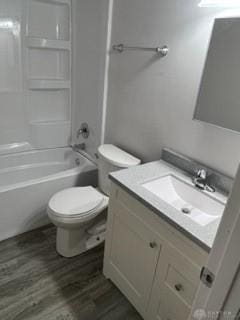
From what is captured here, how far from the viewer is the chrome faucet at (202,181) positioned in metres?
1.45

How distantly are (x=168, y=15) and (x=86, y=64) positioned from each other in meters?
1.05

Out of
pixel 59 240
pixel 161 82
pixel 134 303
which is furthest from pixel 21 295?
pixel 161 82

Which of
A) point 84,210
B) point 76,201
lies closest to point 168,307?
point 84,210

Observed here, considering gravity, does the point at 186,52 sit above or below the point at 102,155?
above

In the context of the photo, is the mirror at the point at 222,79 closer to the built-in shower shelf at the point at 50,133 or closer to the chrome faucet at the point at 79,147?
the chrome faucet at the point at 79,147

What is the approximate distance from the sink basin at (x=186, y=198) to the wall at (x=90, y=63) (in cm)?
105

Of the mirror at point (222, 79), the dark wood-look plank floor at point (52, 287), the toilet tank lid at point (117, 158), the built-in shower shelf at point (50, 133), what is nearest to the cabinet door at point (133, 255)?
the dark wood-look plank floor at point (52, 287)

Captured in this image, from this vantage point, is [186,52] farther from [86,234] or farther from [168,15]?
[86,234]

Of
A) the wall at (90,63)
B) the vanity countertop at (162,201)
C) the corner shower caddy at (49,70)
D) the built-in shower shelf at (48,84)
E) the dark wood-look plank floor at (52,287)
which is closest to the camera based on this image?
the vanity countertop at (162,201)

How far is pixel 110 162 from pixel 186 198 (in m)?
0.63

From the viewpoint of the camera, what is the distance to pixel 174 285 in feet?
4.02

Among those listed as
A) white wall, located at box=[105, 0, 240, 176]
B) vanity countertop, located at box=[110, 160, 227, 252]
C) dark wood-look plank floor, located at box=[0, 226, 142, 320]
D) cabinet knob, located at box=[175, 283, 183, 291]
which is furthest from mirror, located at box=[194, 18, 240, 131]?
dark wood-look plank floor, located at box=[0, 226, 142, 320]

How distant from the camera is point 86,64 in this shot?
2.42 meters

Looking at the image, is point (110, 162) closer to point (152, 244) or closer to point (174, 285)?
point (152, 244)
